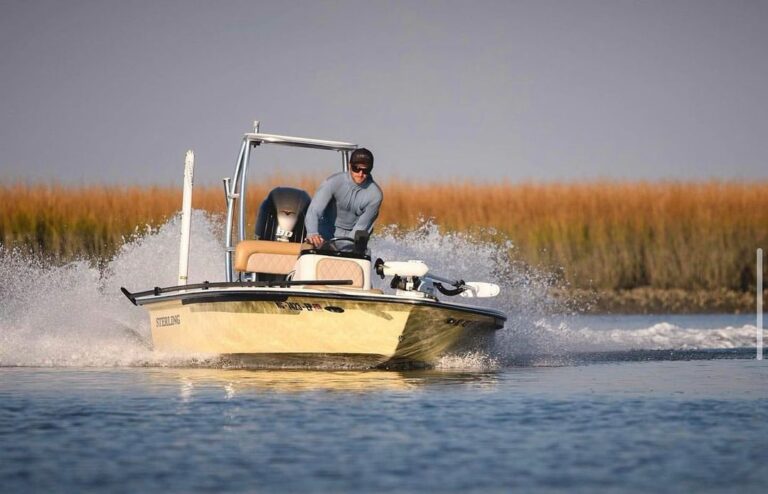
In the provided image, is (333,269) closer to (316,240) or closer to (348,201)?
(316,240)

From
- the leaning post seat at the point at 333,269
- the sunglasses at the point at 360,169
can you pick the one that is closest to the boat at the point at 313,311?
the leaning post seat at the point at 333,269

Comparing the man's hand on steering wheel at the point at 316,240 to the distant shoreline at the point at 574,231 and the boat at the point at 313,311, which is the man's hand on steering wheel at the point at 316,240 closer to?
the boat at the point at 313,311

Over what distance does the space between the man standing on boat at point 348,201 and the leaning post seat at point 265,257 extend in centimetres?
49

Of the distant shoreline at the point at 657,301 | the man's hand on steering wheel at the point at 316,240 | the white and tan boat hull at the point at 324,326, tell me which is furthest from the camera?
the distant shoreline at the point at 657,301

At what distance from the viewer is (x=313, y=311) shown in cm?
1338

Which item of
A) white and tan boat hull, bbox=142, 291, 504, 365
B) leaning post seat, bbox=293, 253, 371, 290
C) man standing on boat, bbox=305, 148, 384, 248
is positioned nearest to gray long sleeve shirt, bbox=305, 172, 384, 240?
man standing on boat, bbox=305, 148, 384, 248

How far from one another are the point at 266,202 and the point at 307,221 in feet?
4.24

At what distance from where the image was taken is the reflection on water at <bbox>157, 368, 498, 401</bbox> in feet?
39.9

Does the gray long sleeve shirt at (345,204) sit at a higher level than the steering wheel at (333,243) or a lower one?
higher

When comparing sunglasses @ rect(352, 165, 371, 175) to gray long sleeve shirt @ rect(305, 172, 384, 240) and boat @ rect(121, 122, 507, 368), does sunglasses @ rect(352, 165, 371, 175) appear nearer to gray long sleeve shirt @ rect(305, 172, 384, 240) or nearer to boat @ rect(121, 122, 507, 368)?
gray long sleeve shirt @ rect(305, 172, 384, 240)

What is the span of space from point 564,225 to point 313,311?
13.9m

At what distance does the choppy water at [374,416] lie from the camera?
8195mm

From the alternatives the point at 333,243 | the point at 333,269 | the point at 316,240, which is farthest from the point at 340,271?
the point at 333,243

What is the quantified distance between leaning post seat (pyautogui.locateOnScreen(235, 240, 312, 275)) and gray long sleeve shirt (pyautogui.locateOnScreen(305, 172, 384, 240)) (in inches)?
20.2
